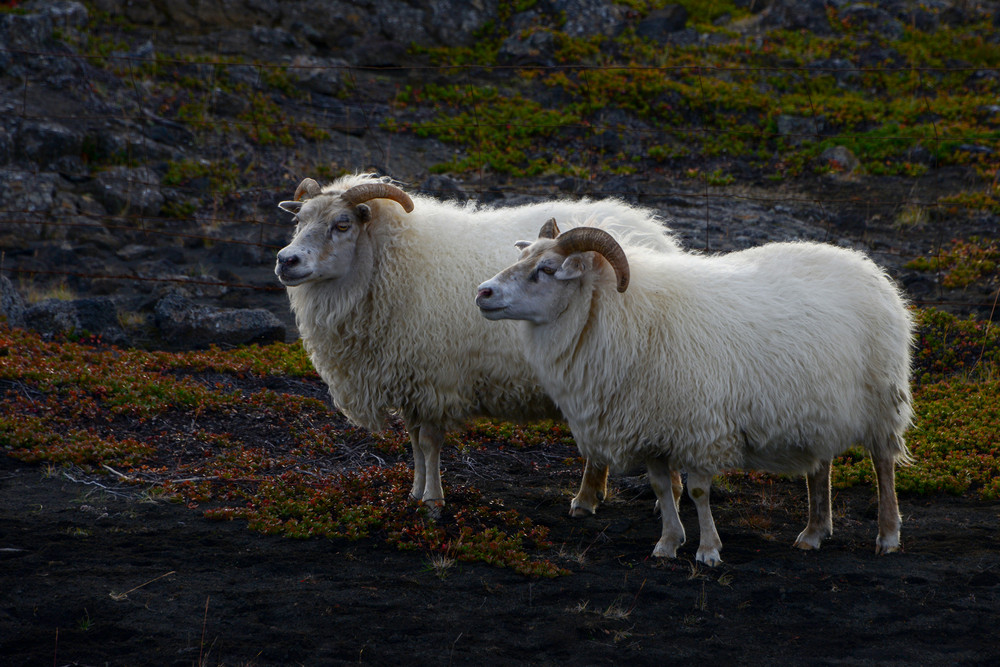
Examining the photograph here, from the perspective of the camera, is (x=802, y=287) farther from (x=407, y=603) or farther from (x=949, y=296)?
(x=949, y=296)

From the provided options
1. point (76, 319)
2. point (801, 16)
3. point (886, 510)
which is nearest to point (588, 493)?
point (886, 510)

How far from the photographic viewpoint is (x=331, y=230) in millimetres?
7289

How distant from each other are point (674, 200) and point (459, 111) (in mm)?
7179

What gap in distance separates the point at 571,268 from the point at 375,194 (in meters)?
2.14

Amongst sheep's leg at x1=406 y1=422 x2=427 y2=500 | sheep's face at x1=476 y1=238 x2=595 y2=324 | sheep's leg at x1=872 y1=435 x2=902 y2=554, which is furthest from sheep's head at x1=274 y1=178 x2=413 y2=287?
sheep's leg at x1=872 y1=435 x2=902 y2=554

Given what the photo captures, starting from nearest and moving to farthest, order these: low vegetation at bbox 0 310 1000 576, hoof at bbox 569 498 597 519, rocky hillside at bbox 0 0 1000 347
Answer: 1. low vegetation at bbox 0 310 1000 576
2. hoof at bbox 569 498 597 519
3. rocky hillside at bbox 0 0 1000 347

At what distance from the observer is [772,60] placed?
22.6 meters

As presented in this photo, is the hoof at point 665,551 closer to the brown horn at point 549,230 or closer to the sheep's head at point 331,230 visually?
the brown horn at point 549,230

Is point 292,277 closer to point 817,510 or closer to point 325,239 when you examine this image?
point 325,239

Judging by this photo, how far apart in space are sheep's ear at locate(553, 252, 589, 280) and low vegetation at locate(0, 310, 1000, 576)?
6.67ft

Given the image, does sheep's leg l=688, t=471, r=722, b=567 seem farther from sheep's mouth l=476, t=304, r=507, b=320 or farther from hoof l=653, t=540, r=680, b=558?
sheep's mouth l=476, t=304, r=507, b=320

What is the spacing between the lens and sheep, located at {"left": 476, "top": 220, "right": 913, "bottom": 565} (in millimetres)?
6176

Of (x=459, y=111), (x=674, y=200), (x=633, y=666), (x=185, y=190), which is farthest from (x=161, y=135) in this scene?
(x=633, y=666)

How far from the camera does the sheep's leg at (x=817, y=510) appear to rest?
6.69 metres
